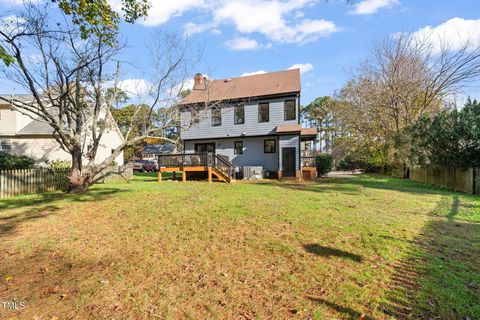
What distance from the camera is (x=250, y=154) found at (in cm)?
1945

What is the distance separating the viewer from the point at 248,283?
11.2ft

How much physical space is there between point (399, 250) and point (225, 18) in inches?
405

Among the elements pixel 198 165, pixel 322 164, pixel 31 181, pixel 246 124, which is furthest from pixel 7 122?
pixel 322 164

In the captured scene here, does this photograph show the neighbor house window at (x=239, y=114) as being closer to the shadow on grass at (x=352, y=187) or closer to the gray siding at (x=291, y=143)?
the gray siding at (x=291, y=143)

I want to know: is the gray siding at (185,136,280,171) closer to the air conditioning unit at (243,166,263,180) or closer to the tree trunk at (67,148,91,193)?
the air conditioning unit at (243,166,263,180)

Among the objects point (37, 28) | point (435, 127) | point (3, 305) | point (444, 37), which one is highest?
point (444, 37)

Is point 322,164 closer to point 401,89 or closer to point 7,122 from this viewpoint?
point 401,89

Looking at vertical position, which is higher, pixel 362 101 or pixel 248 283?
pixel 362 101

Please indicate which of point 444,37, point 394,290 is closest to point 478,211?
point 394,290

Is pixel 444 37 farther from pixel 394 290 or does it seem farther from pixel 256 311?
pixel 256 311

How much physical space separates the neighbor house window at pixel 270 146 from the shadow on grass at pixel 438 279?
14.1 metres

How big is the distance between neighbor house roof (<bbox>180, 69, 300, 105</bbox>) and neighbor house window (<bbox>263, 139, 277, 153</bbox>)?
329 cm

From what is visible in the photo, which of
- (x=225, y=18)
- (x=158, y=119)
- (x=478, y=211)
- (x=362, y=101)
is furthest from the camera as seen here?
(x=362, y=101)

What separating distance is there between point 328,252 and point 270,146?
15.1 m
